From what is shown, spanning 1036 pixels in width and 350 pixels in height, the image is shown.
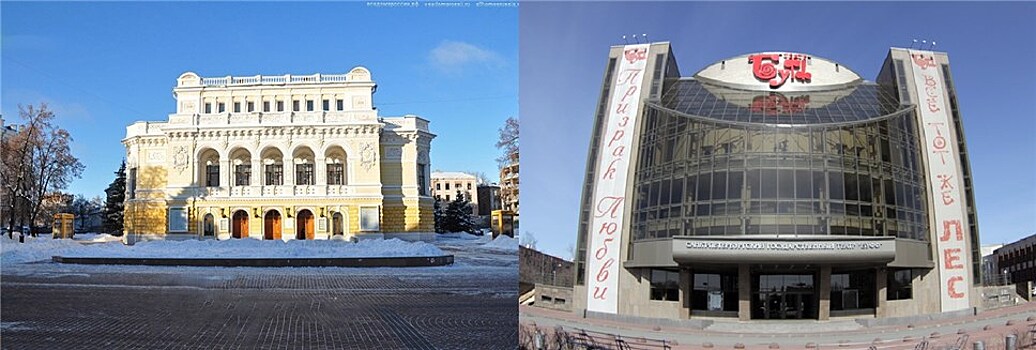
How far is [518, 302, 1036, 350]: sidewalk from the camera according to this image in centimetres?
1107

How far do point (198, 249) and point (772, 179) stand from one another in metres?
11.4

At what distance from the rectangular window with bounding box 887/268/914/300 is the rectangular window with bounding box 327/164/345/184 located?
1259cm

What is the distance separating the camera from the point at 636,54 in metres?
15.9

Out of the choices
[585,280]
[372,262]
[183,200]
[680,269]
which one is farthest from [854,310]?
[183,200]

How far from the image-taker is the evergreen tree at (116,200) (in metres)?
4.29

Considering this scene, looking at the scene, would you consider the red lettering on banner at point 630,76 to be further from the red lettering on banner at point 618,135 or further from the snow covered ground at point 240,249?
the snow covered ground at point 240,249

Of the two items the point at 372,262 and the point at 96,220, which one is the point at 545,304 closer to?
the point at 372,262

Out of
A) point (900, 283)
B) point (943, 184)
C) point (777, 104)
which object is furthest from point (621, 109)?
point (943, 184)

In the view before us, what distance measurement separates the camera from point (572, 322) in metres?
8.02

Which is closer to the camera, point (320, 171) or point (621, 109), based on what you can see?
point (320, 171)

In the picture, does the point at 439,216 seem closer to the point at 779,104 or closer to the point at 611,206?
the point at 611,206

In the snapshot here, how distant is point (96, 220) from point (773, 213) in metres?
12.1

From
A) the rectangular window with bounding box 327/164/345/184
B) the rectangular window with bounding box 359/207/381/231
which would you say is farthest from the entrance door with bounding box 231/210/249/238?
the rectangular window with bounding box 359/207/381/231

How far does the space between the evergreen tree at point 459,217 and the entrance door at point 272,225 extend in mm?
1332
